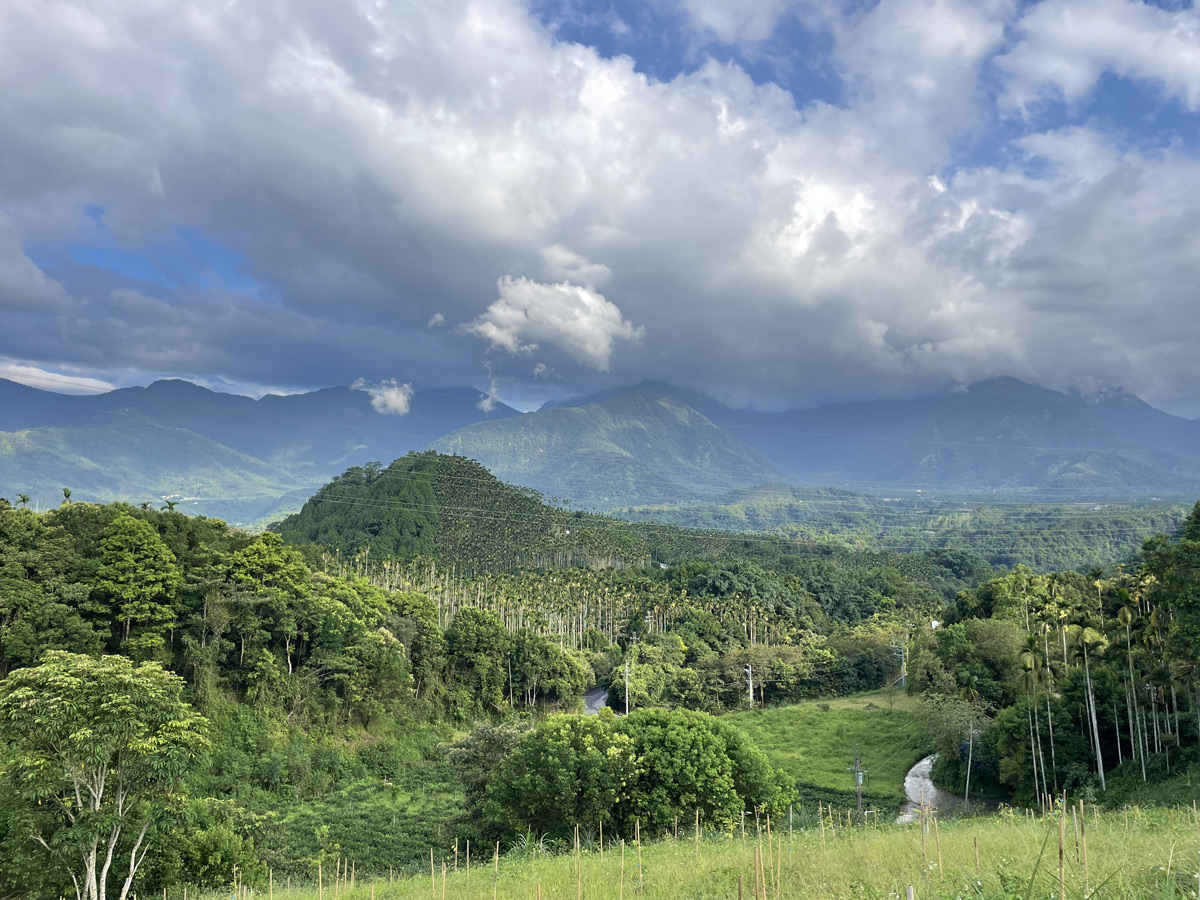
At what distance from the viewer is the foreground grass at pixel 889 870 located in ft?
24.5

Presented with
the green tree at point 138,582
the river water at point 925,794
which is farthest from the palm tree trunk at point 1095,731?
the green tree at point 138,582

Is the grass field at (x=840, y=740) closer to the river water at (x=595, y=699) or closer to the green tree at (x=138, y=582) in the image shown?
the river water at (x=595, y=699)

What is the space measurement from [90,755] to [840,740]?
44634 mm

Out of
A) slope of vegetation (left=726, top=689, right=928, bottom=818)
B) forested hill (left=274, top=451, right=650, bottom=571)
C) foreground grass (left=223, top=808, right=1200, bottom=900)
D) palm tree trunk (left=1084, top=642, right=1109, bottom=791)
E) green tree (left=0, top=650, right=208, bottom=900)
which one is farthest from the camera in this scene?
forested hill (left=274, top=451, right=650, bottom=571)

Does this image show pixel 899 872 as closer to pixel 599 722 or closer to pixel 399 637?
pixel 599 722

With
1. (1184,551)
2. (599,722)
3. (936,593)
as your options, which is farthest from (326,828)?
(936,593)

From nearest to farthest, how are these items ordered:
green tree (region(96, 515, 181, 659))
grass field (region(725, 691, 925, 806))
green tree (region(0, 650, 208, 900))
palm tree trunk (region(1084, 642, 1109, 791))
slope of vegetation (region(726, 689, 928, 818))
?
green tree (region(0, 650, 208, 900)) < palm tree trunk (region(1084, 642, 1109, 791)) < green tree (region(96, 515, 181, 659)) < slope of vegetation (region(726, 689, 928, 818)) < grass field (region(725, 691, 925, 806))

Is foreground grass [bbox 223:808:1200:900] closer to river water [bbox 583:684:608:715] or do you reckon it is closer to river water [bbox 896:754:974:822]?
river water [bbox 896:754:974:822]

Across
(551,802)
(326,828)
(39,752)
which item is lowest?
(326,828)

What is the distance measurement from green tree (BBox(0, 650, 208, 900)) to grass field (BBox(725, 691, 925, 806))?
3047cm

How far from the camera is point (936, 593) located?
4082 inches

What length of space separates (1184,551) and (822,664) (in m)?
45.6

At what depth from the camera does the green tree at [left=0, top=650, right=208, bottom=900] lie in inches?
597

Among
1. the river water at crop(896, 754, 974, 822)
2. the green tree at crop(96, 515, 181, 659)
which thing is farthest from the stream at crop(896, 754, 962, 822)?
the green tree at crop(96, 515, 181, 659)
